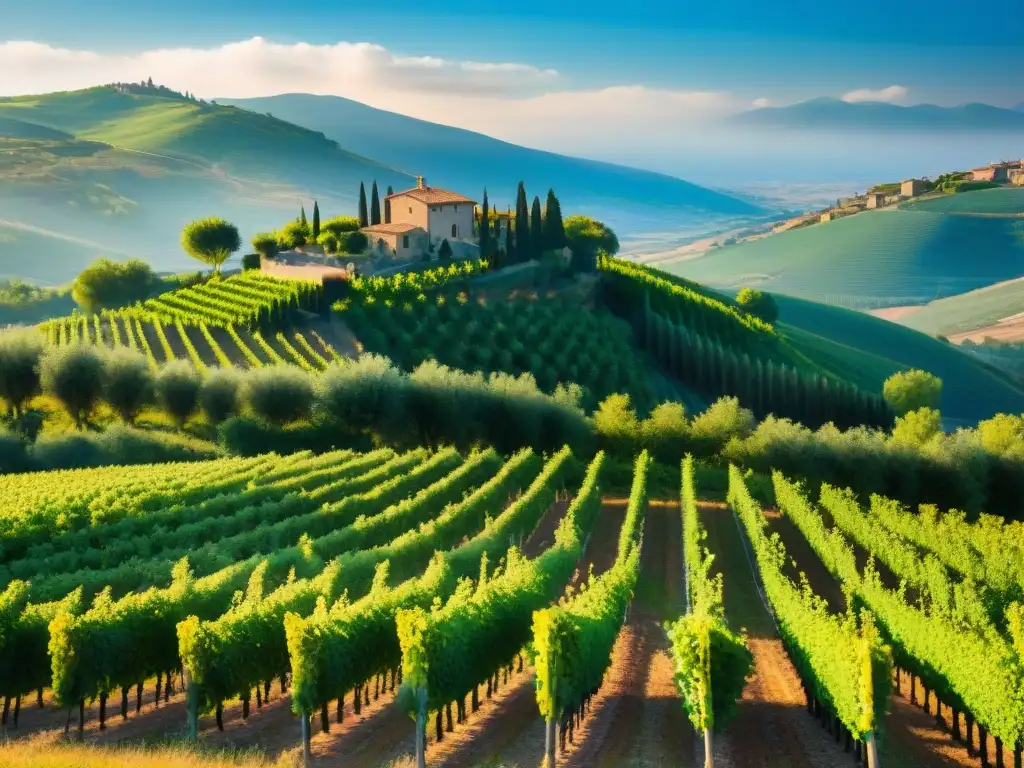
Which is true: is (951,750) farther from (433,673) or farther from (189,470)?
(189,470)

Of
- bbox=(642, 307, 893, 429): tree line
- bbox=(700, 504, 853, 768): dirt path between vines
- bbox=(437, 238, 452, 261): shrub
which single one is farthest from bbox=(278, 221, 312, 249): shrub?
bbox=(700, 504, 853, 768): dirt path between vines

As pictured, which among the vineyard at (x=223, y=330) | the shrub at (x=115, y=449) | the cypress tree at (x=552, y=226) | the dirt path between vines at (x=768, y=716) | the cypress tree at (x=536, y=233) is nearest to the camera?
the dirt path between vines at (x=768, y=716)

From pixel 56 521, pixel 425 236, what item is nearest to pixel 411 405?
pixel 56 521

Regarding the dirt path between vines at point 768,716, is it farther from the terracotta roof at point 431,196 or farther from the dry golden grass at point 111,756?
the terracotta roof at point 431,196

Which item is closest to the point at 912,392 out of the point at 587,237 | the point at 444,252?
the point at 587,237

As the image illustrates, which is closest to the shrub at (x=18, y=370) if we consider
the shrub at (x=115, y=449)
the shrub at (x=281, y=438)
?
the shrub at (x=115, y=449)

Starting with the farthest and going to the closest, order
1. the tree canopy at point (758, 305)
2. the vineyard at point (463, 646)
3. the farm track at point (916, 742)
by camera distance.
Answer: the tree canopy at point (758, 305) → the farm track at point (916, 742) → the vineyard at point (463, 646)

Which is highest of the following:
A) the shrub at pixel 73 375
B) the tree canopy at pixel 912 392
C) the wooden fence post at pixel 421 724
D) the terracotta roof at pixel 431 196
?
the terracotta roof at pixel 431 196
